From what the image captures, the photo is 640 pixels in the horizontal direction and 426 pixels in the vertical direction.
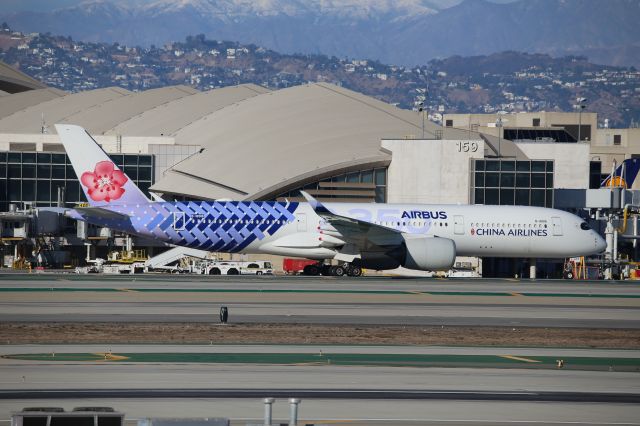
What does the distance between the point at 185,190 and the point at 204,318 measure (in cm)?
4480

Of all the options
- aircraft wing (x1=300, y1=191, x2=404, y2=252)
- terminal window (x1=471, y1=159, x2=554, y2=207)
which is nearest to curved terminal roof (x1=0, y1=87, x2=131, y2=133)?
terminal window (x1=471, y1=159, x2=554, y2=207)

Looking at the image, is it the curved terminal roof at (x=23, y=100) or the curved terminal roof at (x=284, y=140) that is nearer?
the curved terminal roof at (x=284, y=140)

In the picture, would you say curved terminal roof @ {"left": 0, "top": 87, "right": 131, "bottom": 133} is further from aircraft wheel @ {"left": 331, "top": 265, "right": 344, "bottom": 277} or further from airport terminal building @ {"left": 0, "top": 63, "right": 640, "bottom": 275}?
aircraft wheel @ {"left": 331, "top": 265, "right": 344, "bottom": 277}

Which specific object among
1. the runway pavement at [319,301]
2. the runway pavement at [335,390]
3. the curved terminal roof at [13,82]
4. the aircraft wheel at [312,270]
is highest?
the curved terminal roof at [13,82]

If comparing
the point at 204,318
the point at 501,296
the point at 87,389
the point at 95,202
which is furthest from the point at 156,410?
the point at 95,202

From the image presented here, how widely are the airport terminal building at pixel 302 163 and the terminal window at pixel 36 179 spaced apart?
0.25 feet

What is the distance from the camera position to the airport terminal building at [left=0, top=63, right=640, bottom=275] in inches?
3169

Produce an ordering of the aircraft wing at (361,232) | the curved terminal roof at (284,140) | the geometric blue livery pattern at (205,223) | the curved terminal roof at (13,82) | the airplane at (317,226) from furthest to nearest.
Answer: the curved terminal roof at (13,82) → the curved terminal roof at (284,140) → the geometric blue livery pattern at (205,223) → the airplane at (317,226) → the aircraft wing at (361,232)

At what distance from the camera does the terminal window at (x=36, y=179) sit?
85625 mm

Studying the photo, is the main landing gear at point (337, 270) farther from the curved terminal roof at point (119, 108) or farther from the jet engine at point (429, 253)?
the curved terminal roof at point (119, 108)

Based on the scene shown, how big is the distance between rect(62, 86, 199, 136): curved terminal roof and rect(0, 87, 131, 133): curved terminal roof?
4.00 ft

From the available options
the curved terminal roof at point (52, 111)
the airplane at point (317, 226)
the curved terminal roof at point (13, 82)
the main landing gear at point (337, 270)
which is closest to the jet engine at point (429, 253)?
the airplane at point (317, 226)

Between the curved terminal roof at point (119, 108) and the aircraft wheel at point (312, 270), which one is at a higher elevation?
the curved terminal roof at point (119, 108)

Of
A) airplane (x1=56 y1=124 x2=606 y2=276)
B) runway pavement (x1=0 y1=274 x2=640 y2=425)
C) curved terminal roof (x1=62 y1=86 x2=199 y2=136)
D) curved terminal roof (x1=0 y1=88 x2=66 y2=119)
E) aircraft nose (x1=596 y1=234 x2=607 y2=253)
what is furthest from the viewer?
curved terminal roof (x1=0 y1=88 x2=66 y2=119)
